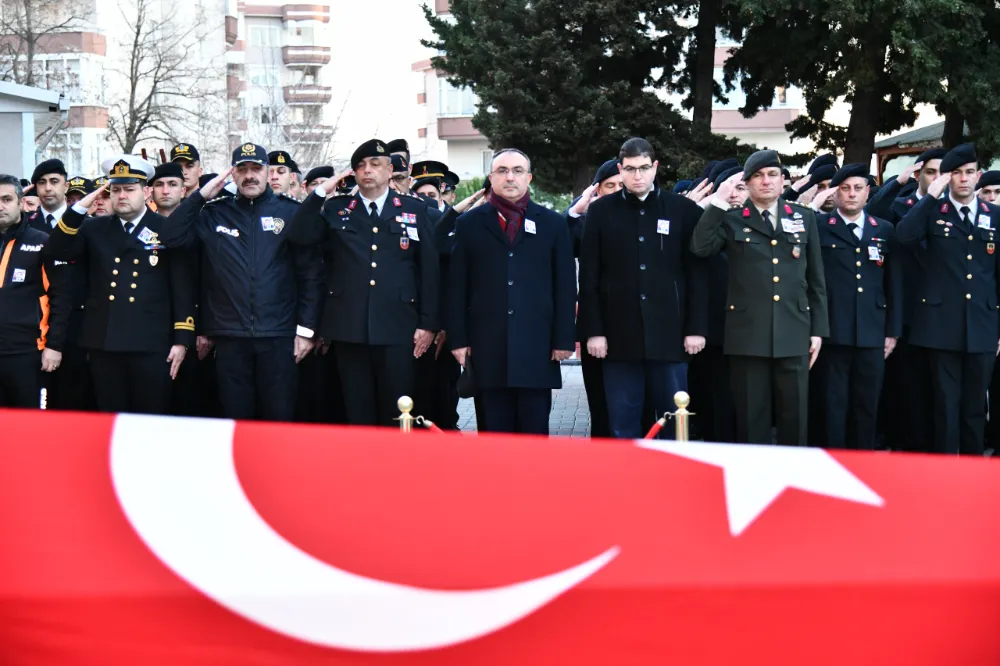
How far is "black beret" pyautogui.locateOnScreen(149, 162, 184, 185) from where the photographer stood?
878cm

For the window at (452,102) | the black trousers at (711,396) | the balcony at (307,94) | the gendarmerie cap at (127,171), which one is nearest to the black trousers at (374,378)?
the gendarmerie cap at (127,171)

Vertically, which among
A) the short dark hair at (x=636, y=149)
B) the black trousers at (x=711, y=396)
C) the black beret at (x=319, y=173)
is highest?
the black beret at (x=319, y=173)

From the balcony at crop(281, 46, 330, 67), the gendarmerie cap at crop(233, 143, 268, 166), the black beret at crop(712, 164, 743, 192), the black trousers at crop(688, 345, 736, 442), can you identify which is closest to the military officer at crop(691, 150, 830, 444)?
the black trousers at crop(688, 345, 736, 442)

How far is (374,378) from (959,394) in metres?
3.90

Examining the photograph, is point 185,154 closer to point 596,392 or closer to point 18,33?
point 596,392

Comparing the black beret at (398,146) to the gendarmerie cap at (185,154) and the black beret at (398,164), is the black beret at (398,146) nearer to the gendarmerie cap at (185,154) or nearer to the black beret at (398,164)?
the black beret at (398,164)

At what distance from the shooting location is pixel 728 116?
67000 millimetres

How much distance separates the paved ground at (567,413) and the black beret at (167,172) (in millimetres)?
3657

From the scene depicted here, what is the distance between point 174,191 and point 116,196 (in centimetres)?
57

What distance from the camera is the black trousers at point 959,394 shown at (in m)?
8.86

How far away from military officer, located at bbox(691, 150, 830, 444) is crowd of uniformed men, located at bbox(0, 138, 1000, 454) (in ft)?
0.04

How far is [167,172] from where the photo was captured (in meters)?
8.80

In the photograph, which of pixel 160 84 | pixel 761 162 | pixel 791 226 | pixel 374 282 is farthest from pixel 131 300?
pixel 160 84

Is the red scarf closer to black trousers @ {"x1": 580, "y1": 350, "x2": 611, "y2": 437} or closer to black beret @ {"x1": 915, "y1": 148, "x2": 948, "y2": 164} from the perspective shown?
black trousers @ {"x1": 580, "y1": 350, "x2": 611, "y2": 437}
